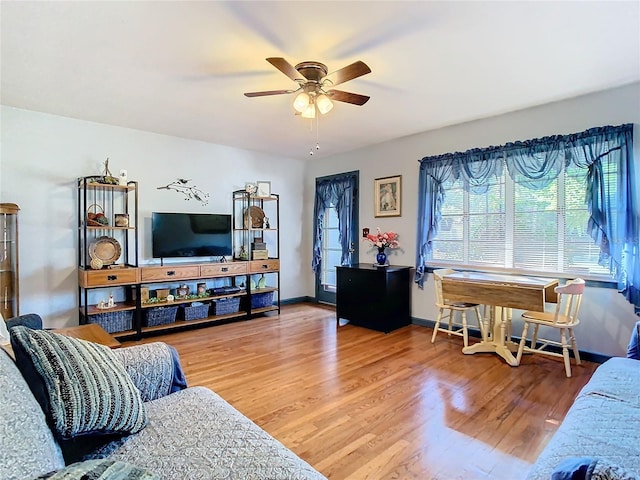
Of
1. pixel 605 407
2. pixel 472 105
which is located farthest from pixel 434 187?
pixel 605 407

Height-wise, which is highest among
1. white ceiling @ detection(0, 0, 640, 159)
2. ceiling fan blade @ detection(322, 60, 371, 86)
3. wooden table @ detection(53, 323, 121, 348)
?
white ceiling @ detection(0, 0, 640, 159)

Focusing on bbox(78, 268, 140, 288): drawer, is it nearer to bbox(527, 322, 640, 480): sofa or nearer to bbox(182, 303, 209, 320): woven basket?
bbox(182, 303, 209, 320): woven basket

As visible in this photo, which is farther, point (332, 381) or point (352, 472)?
point (332, 381)

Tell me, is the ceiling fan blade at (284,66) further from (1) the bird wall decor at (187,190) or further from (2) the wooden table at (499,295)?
(1) the bird wall decor at (187,190)

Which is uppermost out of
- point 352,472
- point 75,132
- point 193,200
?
point 75,132

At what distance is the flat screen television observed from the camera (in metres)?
4.34

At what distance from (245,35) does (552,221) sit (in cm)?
328

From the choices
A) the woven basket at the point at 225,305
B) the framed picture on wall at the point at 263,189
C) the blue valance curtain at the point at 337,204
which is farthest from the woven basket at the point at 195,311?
the blue valance curtain at the point at 337,204

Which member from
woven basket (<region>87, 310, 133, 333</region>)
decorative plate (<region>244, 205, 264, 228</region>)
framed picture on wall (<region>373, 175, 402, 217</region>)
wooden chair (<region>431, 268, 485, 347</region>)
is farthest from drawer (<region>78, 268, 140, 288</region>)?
wooden chair (<region>431, 268, 485, 347</region>)

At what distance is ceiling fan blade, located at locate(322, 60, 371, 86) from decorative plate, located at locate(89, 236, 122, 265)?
3.15 meters

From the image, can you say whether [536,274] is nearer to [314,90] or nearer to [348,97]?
[348,97]

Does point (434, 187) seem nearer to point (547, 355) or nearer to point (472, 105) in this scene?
point (472, 105)

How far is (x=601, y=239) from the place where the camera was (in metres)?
3.11

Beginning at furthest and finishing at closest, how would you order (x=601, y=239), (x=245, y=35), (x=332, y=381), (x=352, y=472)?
1. (x=601, y=239)
2. (x=332, y=381)
3. (x=245, y=35)
4. (x=352, y=472)
